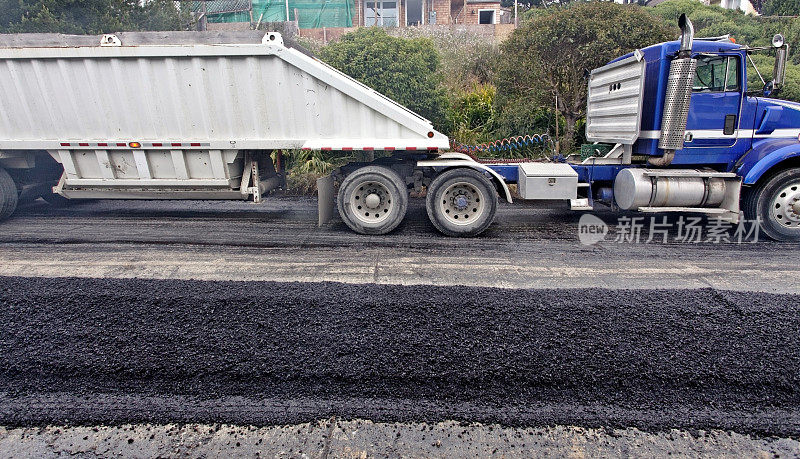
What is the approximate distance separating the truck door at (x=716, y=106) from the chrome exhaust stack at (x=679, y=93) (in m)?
0.27

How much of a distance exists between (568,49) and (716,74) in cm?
369

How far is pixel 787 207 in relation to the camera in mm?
6594

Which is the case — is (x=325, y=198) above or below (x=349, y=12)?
below

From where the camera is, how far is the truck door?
655 centimetres

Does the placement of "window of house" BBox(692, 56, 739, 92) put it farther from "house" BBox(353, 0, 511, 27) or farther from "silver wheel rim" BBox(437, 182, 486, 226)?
"house" BBox(353, 0, 511, 27)

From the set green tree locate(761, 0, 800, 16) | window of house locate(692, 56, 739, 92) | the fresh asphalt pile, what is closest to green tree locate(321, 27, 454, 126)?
window of house locate(692, 56, 739, 92)

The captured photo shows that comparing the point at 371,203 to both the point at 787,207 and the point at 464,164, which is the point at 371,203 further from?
the point at 787,207

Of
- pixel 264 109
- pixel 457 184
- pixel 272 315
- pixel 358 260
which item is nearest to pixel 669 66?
pixel 457 184

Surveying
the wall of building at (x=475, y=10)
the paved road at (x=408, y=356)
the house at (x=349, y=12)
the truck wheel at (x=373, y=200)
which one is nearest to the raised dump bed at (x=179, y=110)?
the truck wheel at (x=373, y=200)

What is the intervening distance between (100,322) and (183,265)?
5.88 ft

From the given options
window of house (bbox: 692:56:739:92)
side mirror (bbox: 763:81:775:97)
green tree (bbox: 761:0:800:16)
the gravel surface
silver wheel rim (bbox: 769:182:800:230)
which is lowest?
the gravel surface

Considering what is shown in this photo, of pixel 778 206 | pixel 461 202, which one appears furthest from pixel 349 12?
pixel 778 206

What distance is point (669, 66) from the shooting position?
6477mm

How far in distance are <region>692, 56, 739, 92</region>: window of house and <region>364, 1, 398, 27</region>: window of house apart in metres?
23.2
